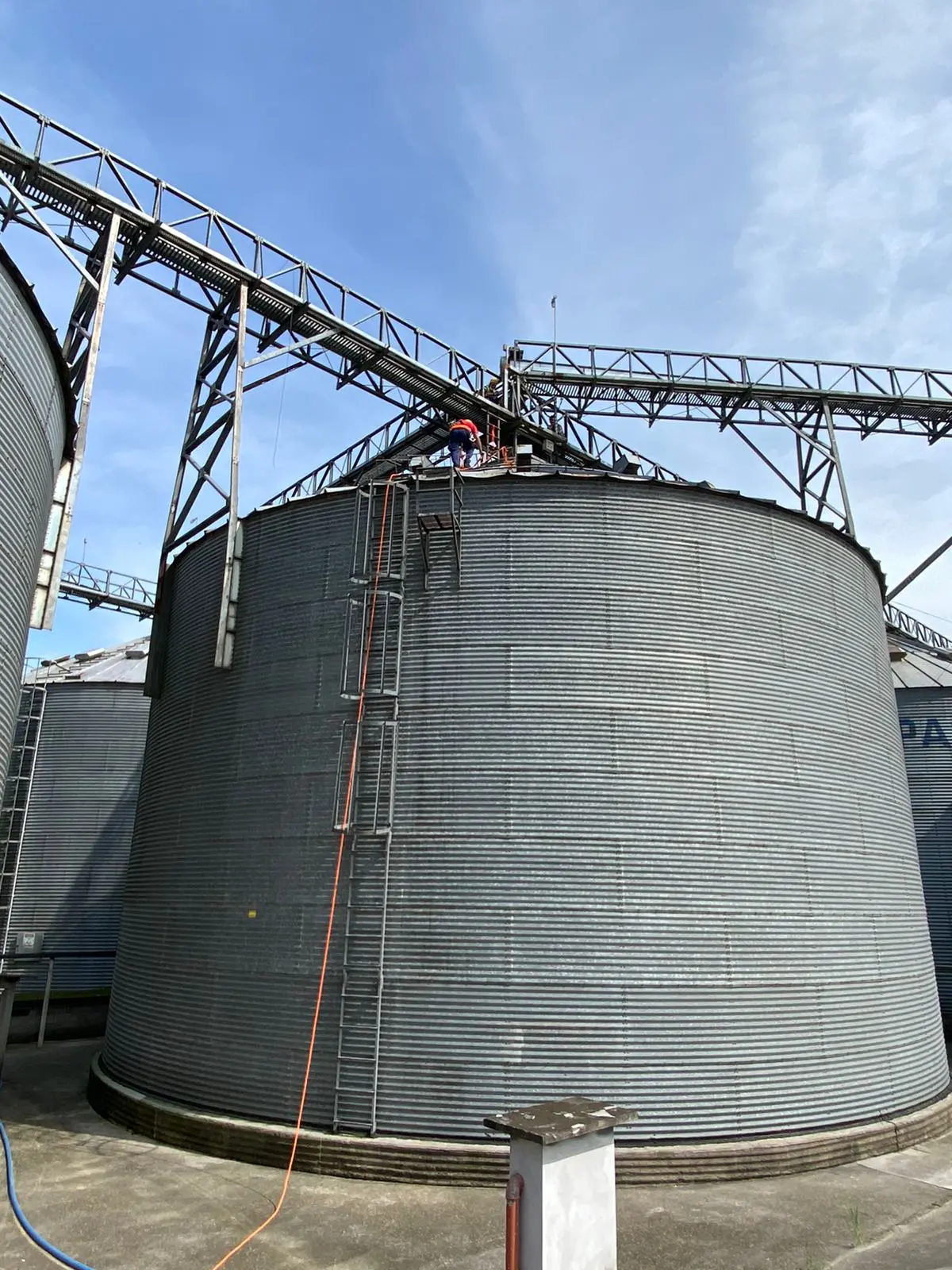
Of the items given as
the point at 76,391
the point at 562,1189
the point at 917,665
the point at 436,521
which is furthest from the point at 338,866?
the point at 917,665

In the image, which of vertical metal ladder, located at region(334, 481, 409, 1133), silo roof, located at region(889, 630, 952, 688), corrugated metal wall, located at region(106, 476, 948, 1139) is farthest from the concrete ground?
silo roof, located at region(889, 630, 952, 688)

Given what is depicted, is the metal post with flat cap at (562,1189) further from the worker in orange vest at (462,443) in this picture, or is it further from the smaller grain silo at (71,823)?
the smaller grain silo at (71,823)

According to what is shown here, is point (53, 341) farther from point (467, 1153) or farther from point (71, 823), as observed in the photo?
point (71, 823)

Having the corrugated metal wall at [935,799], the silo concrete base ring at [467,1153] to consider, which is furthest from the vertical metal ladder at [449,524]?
the corrugated metal wall at [935,799]

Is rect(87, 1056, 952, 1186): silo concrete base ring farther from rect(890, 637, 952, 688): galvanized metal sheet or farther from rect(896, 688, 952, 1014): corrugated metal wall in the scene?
rect(890, 637, 952, 688): galvanized metal sheet

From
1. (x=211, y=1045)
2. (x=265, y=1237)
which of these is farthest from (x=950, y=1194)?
(x=211, y=1045)

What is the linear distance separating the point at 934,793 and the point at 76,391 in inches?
941

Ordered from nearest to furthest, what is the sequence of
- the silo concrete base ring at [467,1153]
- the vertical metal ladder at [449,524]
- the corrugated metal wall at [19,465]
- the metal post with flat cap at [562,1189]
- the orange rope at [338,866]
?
1. the metal post with flat cap at [562,1189]
2. the silo concrete base ring at [467,1153]
3. the orange rope at [338,866]
4. the corrugated metal wall at [19,465]
5. the vertical metal ladder at [449,524]

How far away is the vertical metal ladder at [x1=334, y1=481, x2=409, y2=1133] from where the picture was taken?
406 inches

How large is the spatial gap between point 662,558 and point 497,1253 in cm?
863

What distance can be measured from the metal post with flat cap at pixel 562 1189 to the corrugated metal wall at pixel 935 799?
19.1 meters

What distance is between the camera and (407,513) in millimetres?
12531

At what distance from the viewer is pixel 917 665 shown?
1103 inches

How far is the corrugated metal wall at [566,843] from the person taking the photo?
33.7ft
